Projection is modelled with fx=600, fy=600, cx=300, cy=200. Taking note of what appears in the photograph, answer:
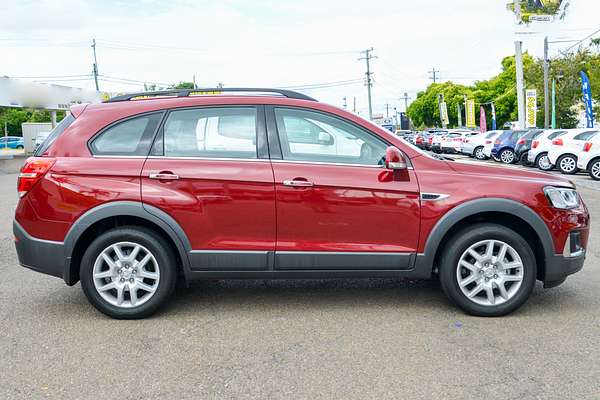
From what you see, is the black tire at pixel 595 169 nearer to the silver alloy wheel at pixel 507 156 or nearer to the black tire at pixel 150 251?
the silver alloy wheel at pixel 507 156

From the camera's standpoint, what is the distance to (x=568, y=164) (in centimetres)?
1828

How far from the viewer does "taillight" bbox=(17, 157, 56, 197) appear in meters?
4.79

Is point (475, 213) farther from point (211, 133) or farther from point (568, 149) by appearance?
point (568, 149)

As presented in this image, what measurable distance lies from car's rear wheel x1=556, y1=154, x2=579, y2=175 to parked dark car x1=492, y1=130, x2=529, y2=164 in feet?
16.5

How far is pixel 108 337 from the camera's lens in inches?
175

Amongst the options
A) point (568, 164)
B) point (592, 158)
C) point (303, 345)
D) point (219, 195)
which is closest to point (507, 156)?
point (568, 164)

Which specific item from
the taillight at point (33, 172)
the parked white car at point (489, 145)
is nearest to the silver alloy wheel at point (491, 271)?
the taillight at point (33, 172)

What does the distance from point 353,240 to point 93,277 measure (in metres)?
2.07

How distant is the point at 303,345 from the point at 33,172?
8.41ft

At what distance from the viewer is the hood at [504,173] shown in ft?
15.9

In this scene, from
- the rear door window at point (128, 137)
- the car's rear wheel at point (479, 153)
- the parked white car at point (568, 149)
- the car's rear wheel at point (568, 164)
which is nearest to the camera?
the rear door window at point (128, 137)

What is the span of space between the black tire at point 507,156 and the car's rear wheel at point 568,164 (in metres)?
5.49

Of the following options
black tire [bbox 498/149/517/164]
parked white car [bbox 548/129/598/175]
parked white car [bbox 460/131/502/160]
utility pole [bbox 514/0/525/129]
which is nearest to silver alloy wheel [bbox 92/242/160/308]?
parked white car [bbox 548/129/598/175]

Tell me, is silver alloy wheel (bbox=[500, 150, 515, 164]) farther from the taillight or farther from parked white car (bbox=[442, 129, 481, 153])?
the taillight
